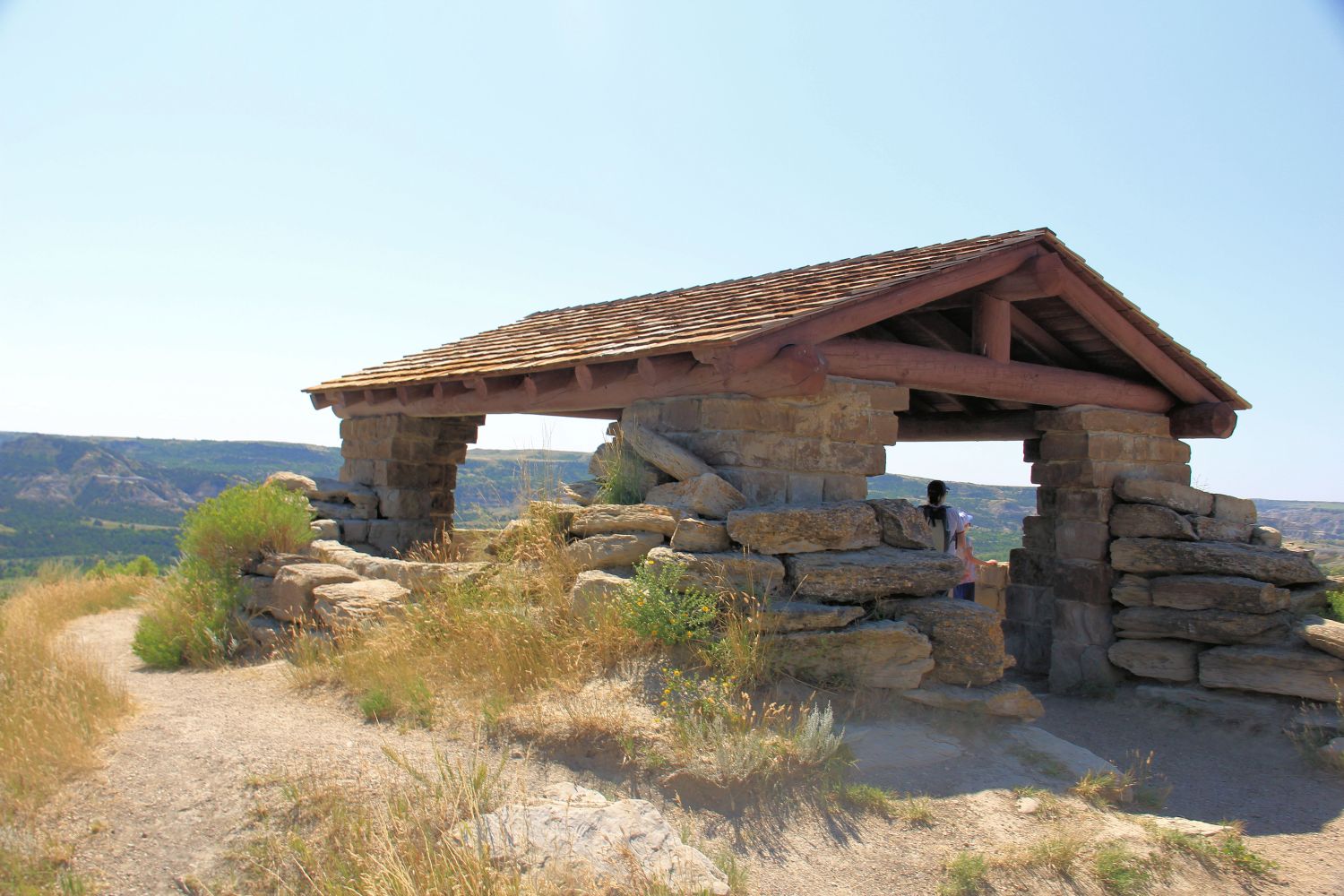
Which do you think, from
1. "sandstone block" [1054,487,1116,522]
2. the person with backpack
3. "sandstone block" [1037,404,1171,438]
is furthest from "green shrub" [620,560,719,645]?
"sandstone block" [1037,404,1171,438]

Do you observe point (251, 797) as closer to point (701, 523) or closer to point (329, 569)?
point (701, 523)

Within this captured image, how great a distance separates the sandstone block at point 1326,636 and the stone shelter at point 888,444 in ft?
0.40

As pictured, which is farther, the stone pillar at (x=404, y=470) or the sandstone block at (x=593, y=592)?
the stone pillar at (x=404, y=470)

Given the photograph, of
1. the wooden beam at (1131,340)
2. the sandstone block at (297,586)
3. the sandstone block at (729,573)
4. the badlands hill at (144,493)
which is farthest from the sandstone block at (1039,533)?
the badlands hill at (144,493)

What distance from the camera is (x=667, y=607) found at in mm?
5039

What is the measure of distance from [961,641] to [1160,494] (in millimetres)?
3232

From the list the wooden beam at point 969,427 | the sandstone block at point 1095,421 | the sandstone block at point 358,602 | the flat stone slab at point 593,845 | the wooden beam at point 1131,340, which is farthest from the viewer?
the wooden beam at point 969,427

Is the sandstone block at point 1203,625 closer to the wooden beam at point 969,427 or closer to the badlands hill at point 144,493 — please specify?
the wooden beam at point 969,427

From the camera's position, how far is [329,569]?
22.7 feet

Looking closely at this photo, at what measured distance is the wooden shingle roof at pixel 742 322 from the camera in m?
6.30

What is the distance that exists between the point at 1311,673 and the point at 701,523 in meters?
4.46

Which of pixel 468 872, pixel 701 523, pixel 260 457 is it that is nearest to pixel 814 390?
pixel 701 523

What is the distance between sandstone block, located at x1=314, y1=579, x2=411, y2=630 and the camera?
237 inches

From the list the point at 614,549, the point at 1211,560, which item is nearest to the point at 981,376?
the point at 1211,560
